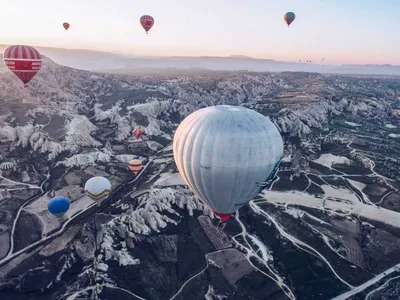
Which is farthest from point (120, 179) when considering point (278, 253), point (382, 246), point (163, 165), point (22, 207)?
point (382, 246)

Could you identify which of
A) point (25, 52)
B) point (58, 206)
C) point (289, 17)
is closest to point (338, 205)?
point (58, 206)

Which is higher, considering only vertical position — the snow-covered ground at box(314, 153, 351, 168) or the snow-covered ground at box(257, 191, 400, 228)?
the snow-covered ground at box(314, 153, 351, 168)

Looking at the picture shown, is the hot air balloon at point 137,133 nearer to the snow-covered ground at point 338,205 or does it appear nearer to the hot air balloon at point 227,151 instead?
the snow-covered ground at point 338,205

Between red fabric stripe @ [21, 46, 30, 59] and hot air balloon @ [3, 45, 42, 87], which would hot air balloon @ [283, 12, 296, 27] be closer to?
hot air balloon @ [3, 45, 42, 87]

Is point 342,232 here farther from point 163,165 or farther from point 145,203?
point 163,165

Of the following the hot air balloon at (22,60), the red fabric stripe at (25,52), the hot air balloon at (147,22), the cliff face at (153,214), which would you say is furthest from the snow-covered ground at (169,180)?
the hot air balloon at (147,22)

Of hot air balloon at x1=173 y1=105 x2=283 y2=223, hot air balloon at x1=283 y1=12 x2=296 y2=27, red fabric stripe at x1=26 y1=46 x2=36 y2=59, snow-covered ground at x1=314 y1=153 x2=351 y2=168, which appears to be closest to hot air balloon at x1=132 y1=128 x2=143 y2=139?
red fabric stripe at x1=26 y1=46 x2=36 y2=59

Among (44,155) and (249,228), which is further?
(44,155)
